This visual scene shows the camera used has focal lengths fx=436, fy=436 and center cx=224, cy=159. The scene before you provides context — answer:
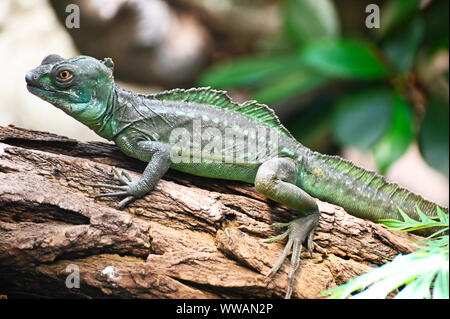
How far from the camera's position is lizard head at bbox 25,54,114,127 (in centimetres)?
365

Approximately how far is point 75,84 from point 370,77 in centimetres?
468

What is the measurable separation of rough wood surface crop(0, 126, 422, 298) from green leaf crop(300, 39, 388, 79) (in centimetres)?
310

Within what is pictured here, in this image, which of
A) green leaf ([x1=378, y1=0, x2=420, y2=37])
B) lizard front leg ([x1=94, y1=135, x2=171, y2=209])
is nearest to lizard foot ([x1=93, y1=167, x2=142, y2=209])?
lizard front leg ([x1=94, y1=135, x2=171, y2=209])

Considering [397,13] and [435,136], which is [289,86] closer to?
[397,13]

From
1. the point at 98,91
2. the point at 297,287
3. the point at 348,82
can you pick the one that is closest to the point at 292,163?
the point at 297,287

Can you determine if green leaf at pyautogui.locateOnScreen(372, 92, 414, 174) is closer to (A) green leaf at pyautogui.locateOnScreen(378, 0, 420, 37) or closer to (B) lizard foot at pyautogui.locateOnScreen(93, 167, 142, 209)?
(A) green leaf at pyautogui.locateOnScreen(378, 0, 420, 37)

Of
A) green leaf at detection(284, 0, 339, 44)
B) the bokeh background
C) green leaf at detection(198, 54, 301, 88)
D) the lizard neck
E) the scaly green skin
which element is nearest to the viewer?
the scaly green skin

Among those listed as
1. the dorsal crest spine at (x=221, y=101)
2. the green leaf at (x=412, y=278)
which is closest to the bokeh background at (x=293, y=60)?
the dorsal crest spine at (x=221, y=101)

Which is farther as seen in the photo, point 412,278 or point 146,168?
point 146,168

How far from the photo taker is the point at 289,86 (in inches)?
279

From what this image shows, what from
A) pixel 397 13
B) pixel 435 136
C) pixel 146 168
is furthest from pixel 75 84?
pixel 435 136

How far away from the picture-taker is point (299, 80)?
285 inches

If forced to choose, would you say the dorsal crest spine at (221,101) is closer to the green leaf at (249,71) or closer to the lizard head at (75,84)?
the lizard head at (75,84)

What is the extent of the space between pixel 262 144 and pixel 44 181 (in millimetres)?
1947
